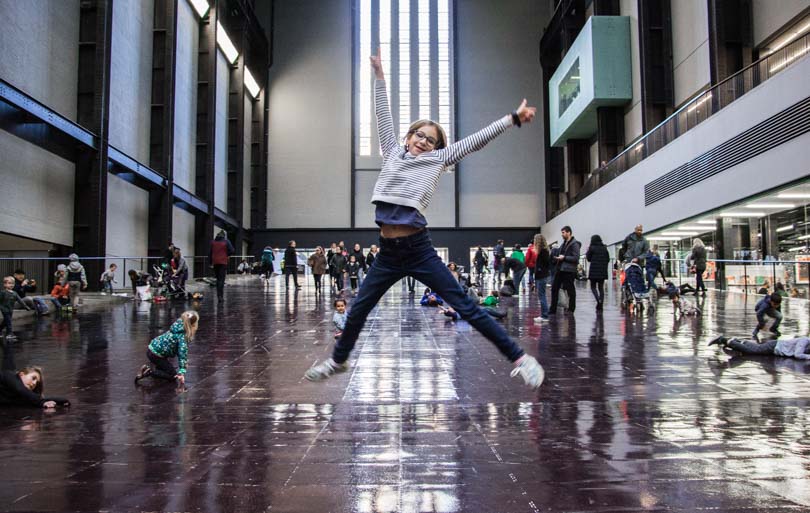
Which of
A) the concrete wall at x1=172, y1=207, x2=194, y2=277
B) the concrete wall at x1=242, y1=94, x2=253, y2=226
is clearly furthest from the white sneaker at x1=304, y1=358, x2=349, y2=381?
the concrete wall at x1=242, y1=94, x2=253, y2=226

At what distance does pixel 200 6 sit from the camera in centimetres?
3097

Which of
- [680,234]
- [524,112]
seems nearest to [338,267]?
[680,234]

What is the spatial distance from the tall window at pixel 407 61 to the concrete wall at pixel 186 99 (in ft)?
44.0

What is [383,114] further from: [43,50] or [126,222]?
[126,222]

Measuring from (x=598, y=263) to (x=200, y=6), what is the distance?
87.7 ft

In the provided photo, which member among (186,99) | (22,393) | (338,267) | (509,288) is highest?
(186,99)

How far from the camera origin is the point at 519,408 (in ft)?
15.7

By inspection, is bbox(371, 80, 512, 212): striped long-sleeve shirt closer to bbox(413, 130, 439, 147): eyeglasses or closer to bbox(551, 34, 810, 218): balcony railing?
bbox(413, 130, 439, 147): eyeglasses

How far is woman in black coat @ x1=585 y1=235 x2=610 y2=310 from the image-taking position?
12977 mm

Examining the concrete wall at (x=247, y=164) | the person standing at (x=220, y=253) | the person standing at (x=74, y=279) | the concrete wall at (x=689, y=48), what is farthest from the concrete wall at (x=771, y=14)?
the concrete wall at (x=247, y=164)

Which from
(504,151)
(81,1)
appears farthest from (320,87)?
(81,1)

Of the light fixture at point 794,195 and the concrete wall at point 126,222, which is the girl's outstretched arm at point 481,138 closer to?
the light fixture at point 794,195

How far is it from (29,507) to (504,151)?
41.8 metres

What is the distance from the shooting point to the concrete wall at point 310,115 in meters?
42.2
